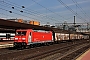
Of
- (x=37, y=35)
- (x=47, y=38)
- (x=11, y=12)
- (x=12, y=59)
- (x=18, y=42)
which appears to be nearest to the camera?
(x=12, y=59)

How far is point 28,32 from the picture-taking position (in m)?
30.6

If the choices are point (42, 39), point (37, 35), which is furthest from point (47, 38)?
point (37, 35)

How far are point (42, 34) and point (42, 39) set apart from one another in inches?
39.1

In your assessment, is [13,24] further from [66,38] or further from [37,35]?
[66,38]

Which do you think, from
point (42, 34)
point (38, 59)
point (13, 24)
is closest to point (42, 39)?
point (42, 34)

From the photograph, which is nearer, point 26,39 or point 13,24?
point 26,39

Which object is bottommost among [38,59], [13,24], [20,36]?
[38,59]

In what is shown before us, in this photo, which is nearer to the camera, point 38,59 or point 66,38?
point 38,59

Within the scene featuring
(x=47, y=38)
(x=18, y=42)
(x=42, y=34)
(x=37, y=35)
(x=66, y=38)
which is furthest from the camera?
(x=66, y=38)

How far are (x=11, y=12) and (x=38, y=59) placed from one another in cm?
1304

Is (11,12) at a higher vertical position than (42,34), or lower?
higher

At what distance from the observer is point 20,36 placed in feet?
101

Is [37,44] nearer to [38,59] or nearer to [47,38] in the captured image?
[47,38]

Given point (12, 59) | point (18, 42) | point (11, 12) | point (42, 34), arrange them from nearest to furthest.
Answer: point (12, 59), point (11, 12), point (18, 42), point (42, 34)
